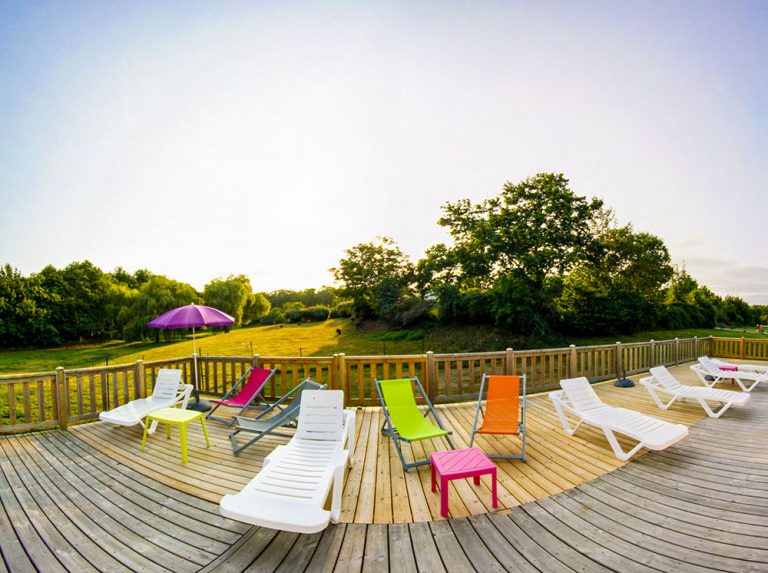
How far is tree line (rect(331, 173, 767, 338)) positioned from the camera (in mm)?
15219

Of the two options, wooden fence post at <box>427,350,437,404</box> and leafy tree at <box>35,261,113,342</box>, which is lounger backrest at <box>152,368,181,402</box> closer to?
wooden fence post at <box>427,350,437,404</box>

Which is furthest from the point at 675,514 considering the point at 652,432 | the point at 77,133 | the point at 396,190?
the point at 77,133

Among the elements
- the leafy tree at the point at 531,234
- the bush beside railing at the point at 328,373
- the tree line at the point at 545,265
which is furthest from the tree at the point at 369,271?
the bush beside railing at the point at 328,373

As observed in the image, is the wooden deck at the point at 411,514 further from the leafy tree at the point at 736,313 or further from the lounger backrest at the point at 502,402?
the leafy tree at the point at 736,313

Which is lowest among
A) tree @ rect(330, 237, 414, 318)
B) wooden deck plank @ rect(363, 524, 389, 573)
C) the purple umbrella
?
wooden deck plank @ rect(363, 524, 389, 573)

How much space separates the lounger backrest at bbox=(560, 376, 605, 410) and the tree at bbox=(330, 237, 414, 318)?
21.5m

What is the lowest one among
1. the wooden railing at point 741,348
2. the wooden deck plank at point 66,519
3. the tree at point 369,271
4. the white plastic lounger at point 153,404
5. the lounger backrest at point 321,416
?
the wooden railing at point 741,348

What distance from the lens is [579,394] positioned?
14.7 feet

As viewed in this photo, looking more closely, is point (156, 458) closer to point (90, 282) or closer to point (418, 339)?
point (418, 339)

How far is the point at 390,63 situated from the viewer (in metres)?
7.75

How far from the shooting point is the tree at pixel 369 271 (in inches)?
1068

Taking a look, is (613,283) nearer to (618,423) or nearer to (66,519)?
(618,423)

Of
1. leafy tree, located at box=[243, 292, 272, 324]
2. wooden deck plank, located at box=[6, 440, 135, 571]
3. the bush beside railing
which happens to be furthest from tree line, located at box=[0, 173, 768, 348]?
wooden deck plank, located at box=[6, 440, 135, 571]

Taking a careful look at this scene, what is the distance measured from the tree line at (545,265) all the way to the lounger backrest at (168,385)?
13.2 metres
